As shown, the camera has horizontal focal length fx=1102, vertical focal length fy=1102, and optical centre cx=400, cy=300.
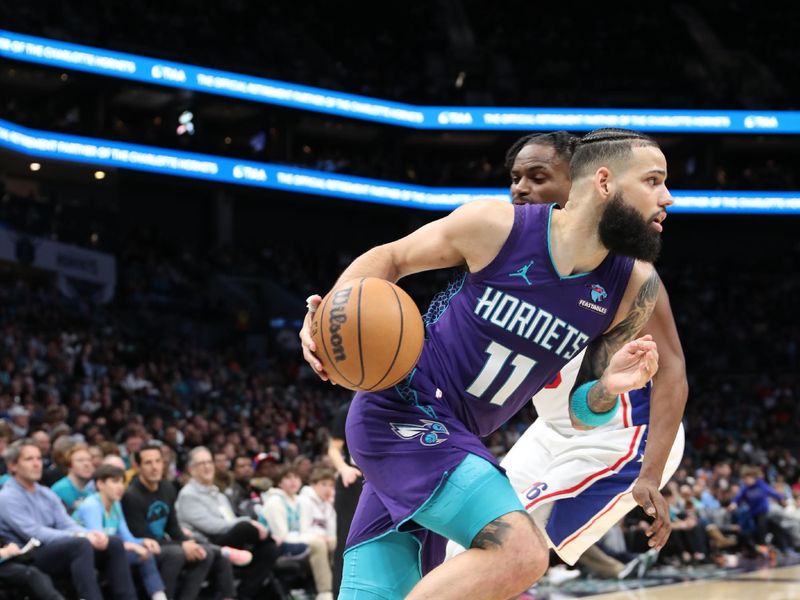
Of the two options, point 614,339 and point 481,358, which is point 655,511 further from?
point 481,358

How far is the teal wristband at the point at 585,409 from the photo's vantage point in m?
3.78

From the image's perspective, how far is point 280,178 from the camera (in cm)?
2633

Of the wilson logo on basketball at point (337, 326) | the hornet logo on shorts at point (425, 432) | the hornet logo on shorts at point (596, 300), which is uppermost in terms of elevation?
the hornet logo on shorts at point (596, 300)

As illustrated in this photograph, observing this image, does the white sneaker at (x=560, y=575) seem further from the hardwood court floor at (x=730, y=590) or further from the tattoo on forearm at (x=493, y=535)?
the tattoo on forearm at (x=493, y=535)

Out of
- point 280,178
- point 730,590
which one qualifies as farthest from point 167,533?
point 280,178

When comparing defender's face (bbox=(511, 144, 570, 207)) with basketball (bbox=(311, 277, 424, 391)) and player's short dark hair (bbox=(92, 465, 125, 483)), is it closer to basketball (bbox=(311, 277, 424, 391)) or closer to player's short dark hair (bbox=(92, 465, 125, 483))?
basketball (bbox=(311, 277, 424, 391))

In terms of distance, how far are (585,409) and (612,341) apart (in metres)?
0.26

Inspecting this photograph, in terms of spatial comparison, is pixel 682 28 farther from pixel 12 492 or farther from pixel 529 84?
pixel 12 492

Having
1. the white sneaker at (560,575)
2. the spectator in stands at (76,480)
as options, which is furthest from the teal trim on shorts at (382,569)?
the white sneaker at (560,575)

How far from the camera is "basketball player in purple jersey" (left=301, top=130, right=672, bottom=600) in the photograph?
128 inches

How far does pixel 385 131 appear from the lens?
29.9m

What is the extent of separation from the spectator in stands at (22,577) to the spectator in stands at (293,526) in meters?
2.59

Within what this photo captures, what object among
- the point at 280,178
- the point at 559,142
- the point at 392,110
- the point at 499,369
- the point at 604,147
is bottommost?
the point at 499,369

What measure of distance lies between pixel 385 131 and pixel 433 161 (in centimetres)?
204
